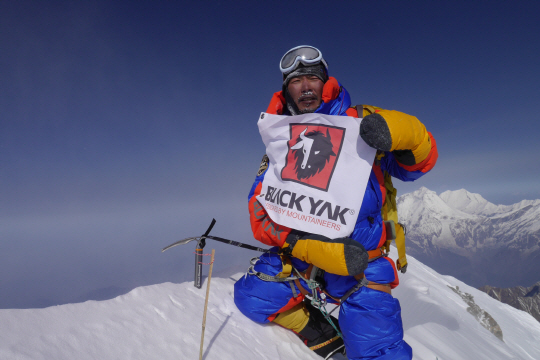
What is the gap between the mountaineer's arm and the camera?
2461 millimetres

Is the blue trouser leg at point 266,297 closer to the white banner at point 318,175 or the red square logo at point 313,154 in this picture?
the white banner at point 318,175

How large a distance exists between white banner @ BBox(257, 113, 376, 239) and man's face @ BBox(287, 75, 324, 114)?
183 millimetres

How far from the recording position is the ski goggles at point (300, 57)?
333cm

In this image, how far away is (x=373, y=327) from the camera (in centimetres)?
267

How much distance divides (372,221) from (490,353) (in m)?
6.85

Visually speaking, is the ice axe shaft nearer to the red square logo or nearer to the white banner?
the white banner

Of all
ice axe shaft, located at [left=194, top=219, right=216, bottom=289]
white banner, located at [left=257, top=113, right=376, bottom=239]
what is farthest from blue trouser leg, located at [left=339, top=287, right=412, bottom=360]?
ice axe shaft, located at [left=194, top=219, right=216, bottom=289]

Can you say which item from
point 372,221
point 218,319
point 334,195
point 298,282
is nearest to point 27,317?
point 218,319

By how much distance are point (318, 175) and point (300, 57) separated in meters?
1.56

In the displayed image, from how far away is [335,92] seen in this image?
3.19 metres

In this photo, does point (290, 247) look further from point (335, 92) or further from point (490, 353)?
point (490, 353)

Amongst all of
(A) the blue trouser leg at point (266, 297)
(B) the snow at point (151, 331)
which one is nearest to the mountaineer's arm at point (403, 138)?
(A) the blue trouser leg at point (266, 297)

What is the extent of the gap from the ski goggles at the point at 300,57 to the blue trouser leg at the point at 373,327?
2759 millimetres

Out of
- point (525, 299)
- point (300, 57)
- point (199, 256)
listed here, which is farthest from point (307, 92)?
point (525, 299)
